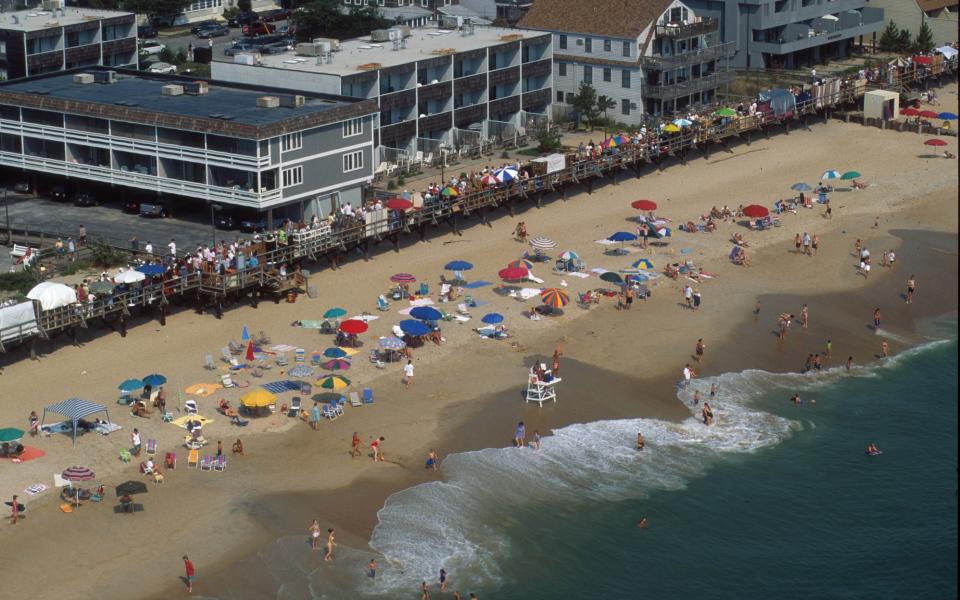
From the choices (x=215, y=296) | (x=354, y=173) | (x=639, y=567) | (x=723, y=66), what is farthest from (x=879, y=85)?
(x=639, y=567)

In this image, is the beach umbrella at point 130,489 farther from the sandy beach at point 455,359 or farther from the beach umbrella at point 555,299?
the beach umbrella at point 555,299

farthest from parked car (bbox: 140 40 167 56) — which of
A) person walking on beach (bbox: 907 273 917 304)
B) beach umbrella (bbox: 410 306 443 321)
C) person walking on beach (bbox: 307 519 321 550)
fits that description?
person walking on beach (bbox: 307 519 321 550)

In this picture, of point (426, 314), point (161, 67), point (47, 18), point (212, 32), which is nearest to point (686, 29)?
point (161, 67)

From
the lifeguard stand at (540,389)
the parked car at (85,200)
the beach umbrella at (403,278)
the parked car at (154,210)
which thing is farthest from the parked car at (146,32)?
the lifeguard stand at (540,389)

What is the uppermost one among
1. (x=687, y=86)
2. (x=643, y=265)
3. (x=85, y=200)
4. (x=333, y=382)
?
(x=687, y=86)

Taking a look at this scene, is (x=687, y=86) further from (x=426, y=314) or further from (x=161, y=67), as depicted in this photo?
(x=426, y=314)

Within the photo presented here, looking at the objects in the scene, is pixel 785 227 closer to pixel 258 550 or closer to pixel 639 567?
pixel 639 567
